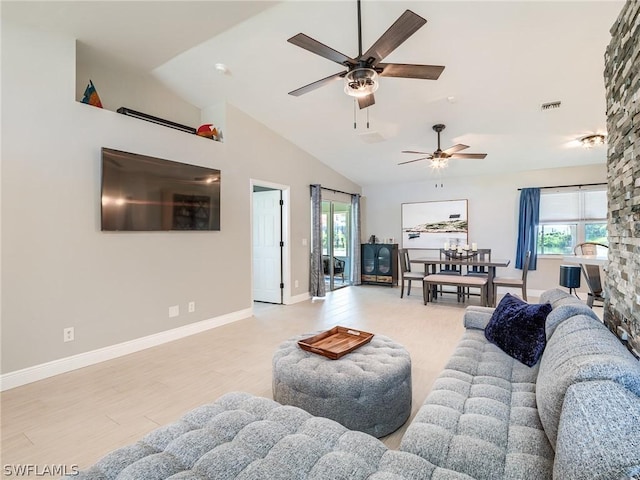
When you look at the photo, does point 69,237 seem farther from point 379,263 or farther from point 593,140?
point 593,140

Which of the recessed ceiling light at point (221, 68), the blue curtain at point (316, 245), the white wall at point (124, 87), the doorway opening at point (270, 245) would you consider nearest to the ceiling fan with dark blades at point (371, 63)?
the recessed ceiling light at point (221, 68)

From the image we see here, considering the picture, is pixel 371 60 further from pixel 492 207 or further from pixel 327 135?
pixel 492 207

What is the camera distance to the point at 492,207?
6770 millimetres

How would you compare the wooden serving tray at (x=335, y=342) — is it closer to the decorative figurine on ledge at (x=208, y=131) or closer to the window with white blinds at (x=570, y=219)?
the decorative figurine on ledge at (x=208, y=131)

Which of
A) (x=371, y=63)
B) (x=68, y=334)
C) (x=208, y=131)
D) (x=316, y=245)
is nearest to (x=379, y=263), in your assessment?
(x=316, y=245)

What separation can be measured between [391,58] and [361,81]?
1.16 meters

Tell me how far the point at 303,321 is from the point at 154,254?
2.18 m

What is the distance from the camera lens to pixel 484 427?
128cm

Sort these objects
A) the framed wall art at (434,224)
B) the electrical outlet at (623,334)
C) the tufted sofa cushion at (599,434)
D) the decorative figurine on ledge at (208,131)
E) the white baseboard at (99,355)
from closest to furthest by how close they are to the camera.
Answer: the tufted sofa cushion at (599,434) < the electrical outlet at (623,334) < the white baseboard at (99,355) < the decorative figurine on ledge at (208,131) < the framed wall art at (434,224)

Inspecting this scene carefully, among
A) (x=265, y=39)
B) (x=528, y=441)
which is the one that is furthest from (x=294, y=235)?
(x=528, y=441)

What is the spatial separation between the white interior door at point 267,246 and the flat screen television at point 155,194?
150 centimetres

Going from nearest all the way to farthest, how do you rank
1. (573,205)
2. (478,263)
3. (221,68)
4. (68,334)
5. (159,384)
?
1. (159,384)
2. (68,334)
3. (221,68)
4. (478,263)
5. (573,205)

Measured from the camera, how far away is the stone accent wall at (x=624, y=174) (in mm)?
1360

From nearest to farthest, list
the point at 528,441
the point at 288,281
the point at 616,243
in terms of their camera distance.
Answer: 1. the point at 528,441
2. the point at 616,243
3. the point at 288,281
